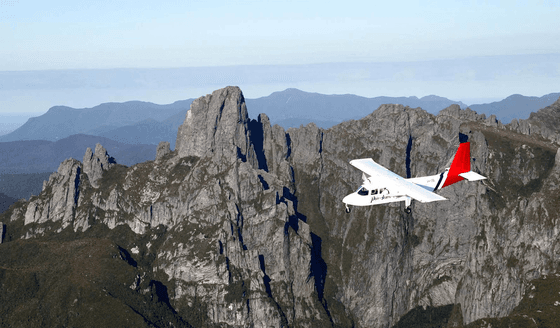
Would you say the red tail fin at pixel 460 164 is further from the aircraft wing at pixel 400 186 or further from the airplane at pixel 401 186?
the aircraft wing at pixel 400 186

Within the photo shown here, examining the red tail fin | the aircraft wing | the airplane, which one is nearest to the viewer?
the aircraft wing

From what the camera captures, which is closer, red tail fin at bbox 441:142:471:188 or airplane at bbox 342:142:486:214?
airplane at bbox 342:142:486:214

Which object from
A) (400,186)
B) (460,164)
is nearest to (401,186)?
(400,186)

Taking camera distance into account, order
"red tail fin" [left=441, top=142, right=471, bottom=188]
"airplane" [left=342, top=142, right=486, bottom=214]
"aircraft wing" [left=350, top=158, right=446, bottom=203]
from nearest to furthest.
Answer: "aircraft wing" [left=350, top=158, right=446, bottom=203] < "airplane" [left=342, top=142, right=486, bottom=214] < "red tail fin" [left=441, top=142, right=471, bottom=188]

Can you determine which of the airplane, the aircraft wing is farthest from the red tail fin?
the aircraft wing

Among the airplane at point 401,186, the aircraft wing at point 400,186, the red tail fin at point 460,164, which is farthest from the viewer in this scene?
the red tail fin at point 460,164

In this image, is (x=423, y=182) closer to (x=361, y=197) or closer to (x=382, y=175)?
(x=382, y=175)

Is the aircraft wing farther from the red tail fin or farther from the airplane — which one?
the red tail fin

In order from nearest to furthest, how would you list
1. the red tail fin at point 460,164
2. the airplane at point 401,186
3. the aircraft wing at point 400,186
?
the aircraft wing at point 400,186
the airplane at point 401,186
the red tail fin at point 460,164

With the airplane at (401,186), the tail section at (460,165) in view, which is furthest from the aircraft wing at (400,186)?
the tail section at (460,165)
